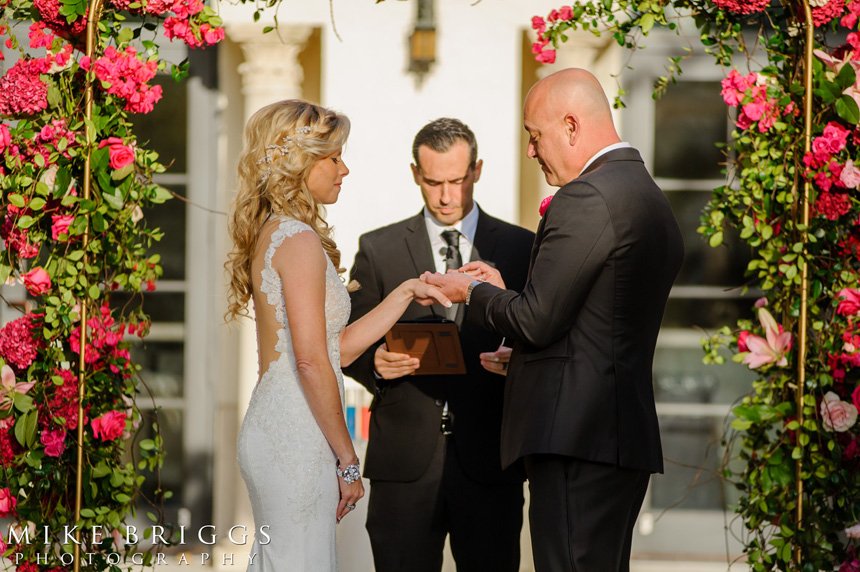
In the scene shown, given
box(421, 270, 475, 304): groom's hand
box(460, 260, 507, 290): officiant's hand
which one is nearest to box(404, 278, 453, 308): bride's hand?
box(421, 270, 475, 304): groom's hand

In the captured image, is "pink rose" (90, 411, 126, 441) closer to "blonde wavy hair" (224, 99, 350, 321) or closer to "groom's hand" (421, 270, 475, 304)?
"blonde wavy hair" (224, 99, 350, 321)

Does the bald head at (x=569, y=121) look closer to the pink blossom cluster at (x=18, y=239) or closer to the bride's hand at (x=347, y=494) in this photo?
the bride's hand at (x=347, y=494)

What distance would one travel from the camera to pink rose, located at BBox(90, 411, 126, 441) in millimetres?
3750

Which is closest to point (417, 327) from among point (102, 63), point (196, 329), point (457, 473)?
point (457, 473)

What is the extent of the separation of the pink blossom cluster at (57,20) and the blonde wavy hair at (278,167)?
0.89 meters

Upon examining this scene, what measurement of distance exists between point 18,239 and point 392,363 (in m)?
1.28

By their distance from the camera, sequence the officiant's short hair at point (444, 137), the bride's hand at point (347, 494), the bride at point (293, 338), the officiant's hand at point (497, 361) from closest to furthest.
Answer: the bride at point (293, 338), the bride's hand at point (347, 494), the officiant's hand at point (497, 361), the officiant's short hair at point (444, 137)

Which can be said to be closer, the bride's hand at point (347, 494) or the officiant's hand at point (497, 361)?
the bride's hand at point (347, 494)

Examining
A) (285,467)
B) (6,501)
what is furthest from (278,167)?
(6,501)

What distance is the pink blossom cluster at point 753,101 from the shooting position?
3.78m

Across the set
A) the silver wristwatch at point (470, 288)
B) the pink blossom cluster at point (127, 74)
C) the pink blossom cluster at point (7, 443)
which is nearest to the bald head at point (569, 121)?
the silver wristwatch at point (470, 288)

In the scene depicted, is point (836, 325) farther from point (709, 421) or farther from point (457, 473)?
point (709, 421)

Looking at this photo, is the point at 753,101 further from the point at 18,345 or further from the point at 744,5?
the point at 18,345

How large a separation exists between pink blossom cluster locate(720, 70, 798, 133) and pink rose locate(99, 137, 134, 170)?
6.47 ft
